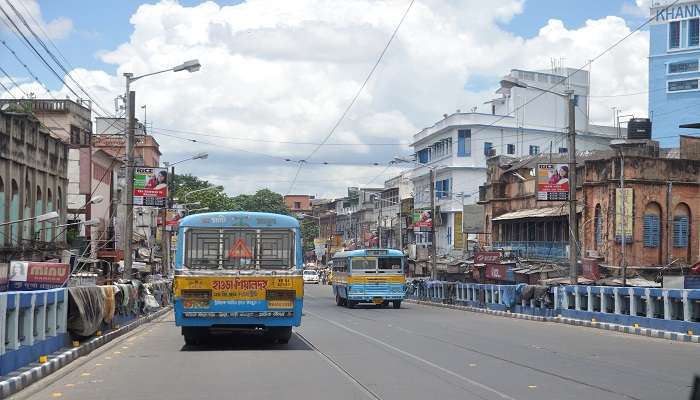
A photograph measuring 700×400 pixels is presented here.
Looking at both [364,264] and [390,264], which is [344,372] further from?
[390,264]

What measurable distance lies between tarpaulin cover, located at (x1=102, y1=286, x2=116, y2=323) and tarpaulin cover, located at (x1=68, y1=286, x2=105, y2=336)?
135 cm

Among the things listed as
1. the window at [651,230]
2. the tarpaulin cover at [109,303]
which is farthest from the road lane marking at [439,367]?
the window at [651,230]

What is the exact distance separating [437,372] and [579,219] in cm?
3432

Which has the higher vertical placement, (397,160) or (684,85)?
(684,85)

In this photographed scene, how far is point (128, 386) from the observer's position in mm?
13289

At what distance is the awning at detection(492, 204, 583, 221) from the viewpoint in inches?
1856

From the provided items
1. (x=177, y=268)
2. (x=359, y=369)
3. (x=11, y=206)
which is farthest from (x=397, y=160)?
(x=359, y=369)

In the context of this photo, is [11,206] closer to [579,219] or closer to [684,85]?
[579,219]

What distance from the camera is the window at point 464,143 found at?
7306cm

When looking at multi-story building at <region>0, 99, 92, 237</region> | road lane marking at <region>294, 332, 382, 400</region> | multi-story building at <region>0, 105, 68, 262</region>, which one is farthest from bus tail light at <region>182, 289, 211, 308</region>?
multi-story building at <region>0, 99, 92, 237</region>

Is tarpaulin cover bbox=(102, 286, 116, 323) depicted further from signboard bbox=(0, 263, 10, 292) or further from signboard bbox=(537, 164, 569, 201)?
signboard bbox=(537, 164, 569, 201)

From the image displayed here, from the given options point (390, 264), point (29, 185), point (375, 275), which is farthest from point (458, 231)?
point (29, 185)

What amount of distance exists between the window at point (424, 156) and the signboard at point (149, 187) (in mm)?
→ 48615

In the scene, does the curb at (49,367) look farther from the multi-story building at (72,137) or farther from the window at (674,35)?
the window at (674,35)
